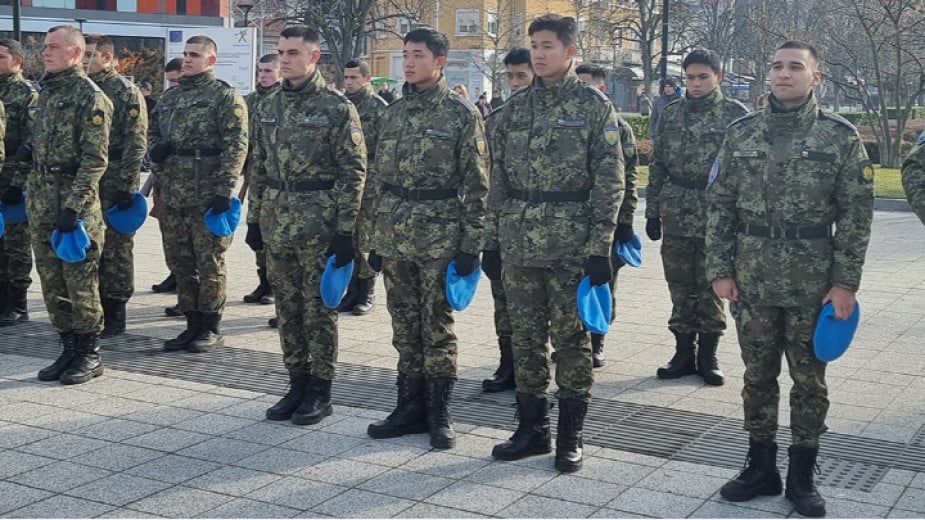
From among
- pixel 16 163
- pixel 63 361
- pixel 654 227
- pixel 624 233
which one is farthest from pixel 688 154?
pixel 16 163

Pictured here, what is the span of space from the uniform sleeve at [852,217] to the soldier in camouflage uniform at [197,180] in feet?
15.3

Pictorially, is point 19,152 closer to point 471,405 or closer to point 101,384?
point 101,384

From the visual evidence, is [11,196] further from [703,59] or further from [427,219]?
[703,59]

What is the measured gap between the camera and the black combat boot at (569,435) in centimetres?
576

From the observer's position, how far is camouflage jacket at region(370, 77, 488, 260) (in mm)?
6238

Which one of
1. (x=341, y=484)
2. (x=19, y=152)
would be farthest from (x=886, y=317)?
(x=19, y=152)

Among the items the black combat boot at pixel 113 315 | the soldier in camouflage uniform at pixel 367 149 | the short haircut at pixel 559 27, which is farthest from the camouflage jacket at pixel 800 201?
the black combat boot at pixel 113 315

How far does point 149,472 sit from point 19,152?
4.43 meters

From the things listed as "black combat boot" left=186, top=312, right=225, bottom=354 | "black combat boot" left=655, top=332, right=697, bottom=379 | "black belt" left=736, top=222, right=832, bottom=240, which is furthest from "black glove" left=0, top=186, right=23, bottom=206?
"black belt" left=736, top=222, right=832, bottom=240

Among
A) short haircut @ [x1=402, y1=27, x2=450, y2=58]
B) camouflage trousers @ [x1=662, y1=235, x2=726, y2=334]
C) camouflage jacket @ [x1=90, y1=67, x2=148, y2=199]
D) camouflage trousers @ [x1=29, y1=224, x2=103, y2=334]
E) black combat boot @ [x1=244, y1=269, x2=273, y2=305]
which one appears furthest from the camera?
black combat boot @ [x1=244, y1=269, x2=273, y2=305]

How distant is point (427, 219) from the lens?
6.24 metres

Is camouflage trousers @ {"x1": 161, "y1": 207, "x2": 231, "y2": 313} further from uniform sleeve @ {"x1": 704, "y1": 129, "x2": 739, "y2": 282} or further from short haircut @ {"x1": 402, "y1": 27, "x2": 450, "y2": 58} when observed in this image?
uniform sleeve @ {"x1": 704, "y1": 129, "x2": 739, "y2": 282}

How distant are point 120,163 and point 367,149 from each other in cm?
222

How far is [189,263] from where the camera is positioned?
28.6ft
